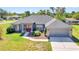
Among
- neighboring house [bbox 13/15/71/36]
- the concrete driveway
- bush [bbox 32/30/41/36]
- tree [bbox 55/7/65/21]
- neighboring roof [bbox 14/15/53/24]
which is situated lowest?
the concrete driveway

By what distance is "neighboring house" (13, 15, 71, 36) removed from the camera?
12.8 feet

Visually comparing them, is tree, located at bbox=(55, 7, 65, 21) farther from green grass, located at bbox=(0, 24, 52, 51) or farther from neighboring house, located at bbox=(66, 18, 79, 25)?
green grass, located at bbox=(0, 24, 52, 51)

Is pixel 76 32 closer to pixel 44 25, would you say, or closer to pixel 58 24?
pixel 58 24

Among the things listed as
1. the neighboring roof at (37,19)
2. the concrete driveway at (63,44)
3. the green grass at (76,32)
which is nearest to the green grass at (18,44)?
the concrete driveway at (63,44)

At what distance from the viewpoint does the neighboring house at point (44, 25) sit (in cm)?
389

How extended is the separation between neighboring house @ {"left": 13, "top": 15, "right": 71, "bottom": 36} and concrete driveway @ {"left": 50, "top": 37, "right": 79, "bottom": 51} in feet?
0.20

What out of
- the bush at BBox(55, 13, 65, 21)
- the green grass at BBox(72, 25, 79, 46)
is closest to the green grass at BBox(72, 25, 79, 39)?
the green grass at BBox(72, 25, 79, 46)

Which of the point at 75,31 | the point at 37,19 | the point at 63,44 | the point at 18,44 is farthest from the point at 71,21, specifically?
the point at 18,44

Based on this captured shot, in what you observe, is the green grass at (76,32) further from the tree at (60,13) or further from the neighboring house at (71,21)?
the tree at (60,13)

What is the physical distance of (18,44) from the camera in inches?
153

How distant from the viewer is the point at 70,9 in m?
3.85
